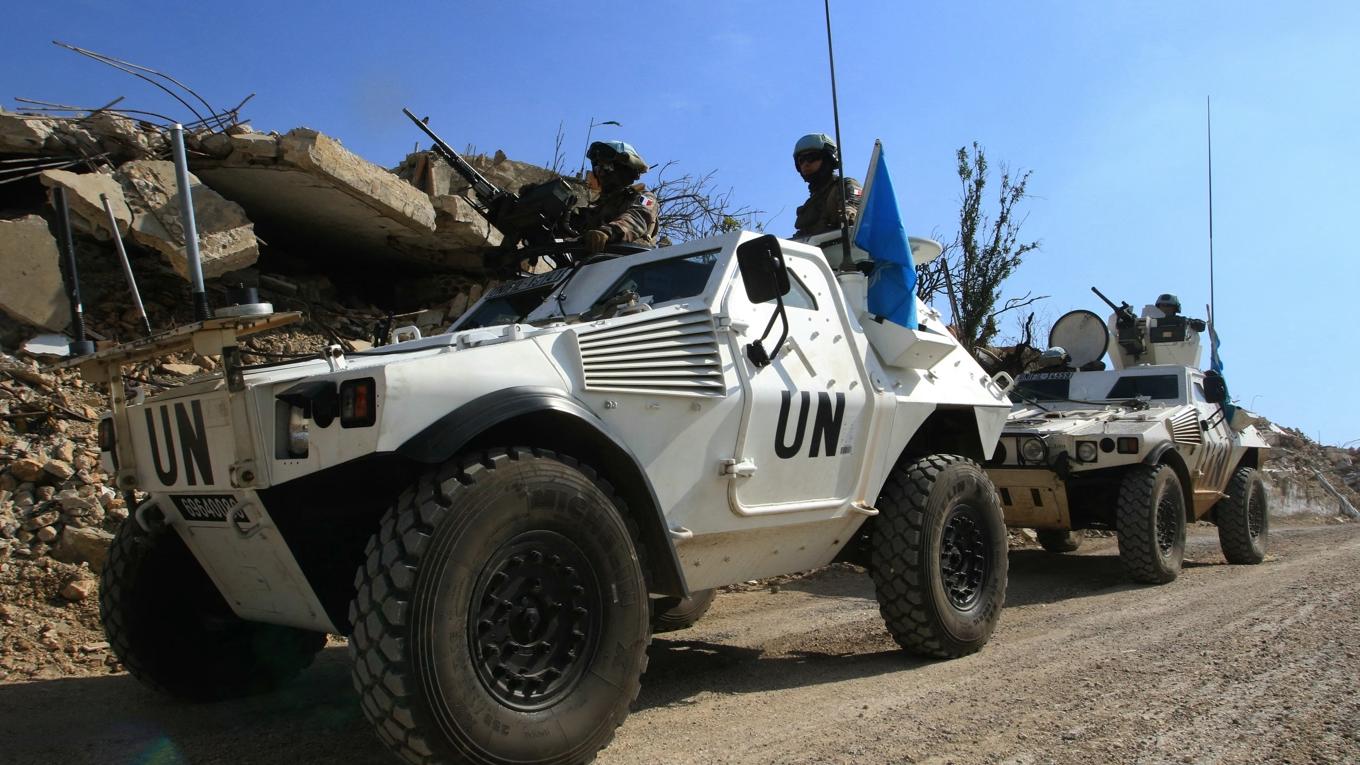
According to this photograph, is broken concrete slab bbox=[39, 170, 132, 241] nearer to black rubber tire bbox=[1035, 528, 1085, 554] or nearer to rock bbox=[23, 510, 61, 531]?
rock bbox=[23, 510, 61, 531]

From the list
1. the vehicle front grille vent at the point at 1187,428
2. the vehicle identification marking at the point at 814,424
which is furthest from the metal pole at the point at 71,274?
the vehicle front grille vent at the point at 1187,428

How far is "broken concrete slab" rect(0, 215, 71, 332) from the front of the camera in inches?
248

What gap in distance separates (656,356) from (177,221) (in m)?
4.80

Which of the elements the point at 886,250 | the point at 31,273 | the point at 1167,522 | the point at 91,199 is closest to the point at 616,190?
Result: the point at 886,250

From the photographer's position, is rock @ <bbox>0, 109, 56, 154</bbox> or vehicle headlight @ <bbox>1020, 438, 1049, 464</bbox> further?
vehicle headlight @ <bbox>1020, 438, 1049, 464</bbox>

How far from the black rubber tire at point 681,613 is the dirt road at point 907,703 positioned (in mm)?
91

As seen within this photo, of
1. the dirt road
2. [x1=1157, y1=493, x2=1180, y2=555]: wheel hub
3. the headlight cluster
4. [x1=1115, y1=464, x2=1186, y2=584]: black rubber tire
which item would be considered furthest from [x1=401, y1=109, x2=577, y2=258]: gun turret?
[x1=1157, y1=493, x2=1180, y2=555]: wheel hub

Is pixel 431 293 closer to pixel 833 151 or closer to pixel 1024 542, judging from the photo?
pixel 833 151

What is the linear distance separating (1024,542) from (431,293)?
699 centimetres

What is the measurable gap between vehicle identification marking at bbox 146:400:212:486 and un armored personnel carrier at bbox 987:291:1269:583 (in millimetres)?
6151

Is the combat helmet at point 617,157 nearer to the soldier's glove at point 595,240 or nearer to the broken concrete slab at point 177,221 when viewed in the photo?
the soldier's glove at point 595,240

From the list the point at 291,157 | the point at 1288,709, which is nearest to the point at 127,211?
the point at 291,157

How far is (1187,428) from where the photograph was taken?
8539mm

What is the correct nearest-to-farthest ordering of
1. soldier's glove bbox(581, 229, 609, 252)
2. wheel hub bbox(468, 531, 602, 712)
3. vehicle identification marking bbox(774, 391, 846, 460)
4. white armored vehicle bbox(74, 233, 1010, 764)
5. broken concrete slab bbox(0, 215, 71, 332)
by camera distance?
white armored vehicle bbox(74, 233, 1010, 764) < wheel hub bbox(468, 531, 602, 712) < vehicle identification marking bbox(774, 391, 846, 460) < soldier's glove bbox(581, 229, 609, 252) < broken concrete slab bbox(0, 215, 71, 332)
